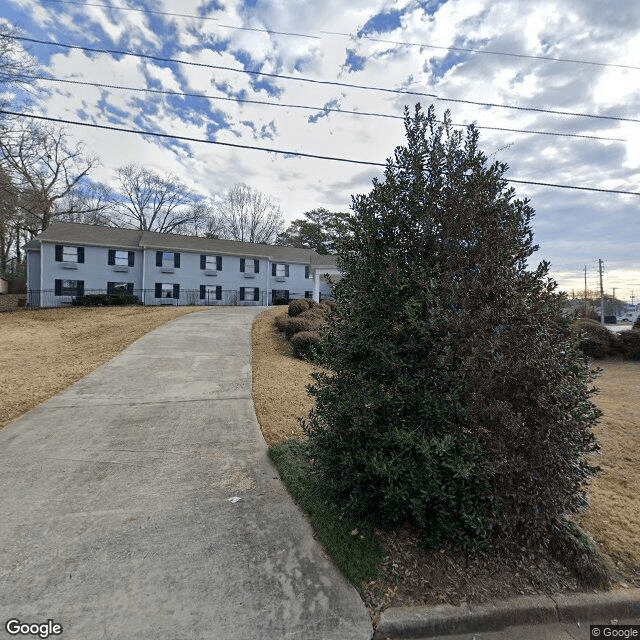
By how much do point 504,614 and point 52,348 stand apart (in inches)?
461

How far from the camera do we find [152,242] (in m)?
25.8

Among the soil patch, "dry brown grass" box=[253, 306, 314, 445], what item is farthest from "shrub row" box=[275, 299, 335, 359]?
the soil patch

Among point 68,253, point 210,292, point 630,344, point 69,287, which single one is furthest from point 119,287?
point 630,344

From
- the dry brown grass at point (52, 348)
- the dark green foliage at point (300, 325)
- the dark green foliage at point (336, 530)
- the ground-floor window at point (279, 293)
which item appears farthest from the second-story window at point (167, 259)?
the dark green foliage at point (336, 530)

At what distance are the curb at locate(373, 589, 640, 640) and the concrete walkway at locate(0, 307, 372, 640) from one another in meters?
0.19

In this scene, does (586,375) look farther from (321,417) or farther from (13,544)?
(13,544)

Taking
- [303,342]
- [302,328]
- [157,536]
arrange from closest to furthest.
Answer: [157,536]
[303,342]
[302,328]

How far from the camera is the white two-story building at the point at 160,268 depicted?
2305 cm

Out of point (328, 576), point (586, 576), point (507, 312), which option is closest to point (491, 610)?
point (586, 576)

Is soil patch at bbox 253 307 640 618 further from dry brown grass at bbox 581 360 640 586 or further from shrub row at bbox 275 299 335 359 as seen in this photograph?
shrub row at bbox 275 299 335 359

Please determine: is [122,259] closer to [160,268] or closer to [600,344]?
[160,268]

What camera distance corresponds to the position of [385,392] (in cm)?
232

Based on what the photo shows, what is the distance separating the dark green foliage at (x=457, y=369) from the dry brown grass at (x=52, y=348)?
5271mm

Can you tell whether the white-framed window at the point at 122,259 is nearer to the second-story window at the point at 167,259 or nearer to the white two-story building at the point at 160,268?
the white two-story building at the point at 160,268
